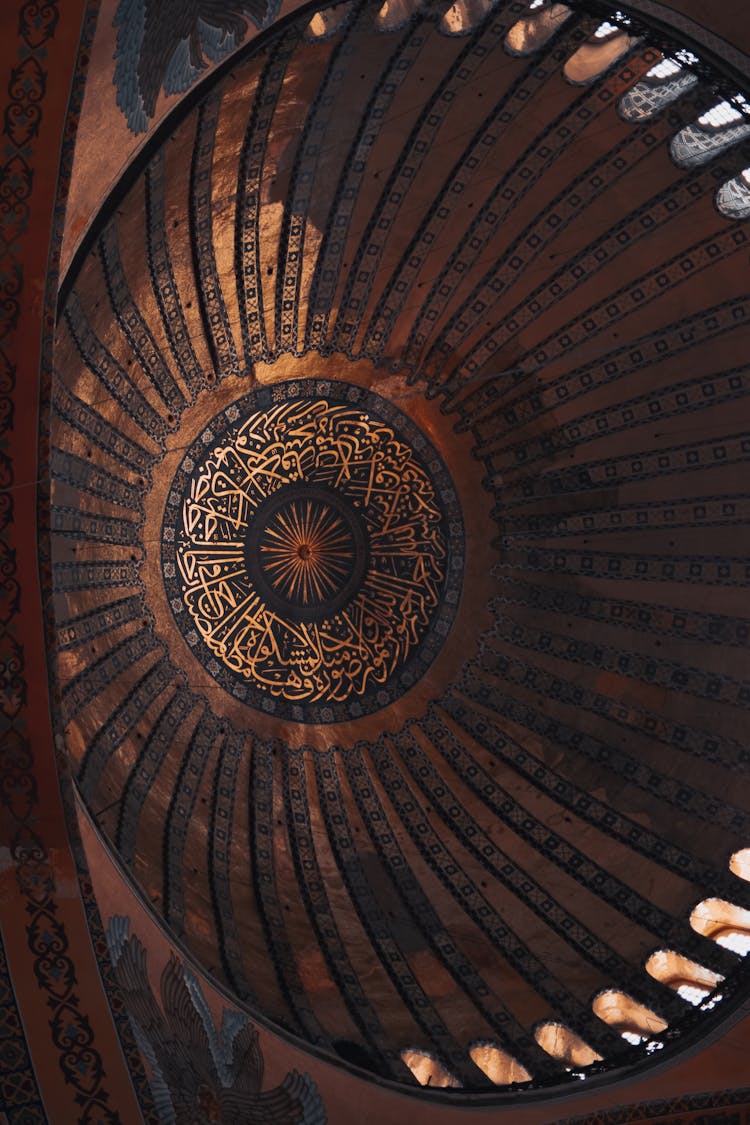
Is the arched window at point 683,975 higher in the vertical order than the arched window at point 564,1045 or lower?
higher

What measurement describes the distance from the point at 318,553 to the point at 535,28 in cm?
398

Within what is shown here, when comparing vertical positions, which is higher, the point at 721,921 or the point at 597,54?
the point at 597,54

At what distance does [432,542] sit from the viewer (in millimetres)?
8891

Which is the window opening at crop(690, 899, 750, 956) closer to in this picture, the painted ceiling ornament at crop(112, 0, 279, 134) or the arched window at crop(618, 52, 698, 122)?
the arched window at crop(618, 52, 698, 122)

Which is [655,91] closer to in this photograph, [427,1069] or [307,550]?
[307,550]

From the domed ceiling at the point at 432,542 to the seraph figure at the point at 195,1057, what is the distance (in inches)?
19.4

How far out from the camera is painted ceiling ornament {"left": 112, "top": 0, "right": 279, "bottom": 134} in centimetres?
440

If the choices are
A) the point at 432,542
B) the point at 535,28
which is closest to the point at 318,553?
the point at 432,542

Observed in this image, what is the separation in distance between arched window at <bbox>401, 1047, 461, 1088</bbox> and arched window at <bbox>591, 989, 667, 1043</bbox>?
3.56ft

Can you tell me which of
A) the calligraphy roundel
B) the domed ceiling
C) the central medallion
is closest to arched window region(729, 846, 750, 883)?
the domed ceiling

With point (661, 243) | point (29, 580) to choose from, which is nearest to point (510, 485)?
point (661, 243)

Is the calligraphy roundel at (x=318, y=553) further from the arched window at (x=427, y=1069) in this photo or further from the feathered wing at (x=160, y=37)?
the feathered wing at (x=160, y=37)

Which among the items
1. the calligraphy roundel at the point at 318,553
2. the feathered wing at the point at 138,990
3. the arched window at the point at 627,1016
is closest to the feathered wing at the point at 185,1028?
the feathered wing at the point at 138,990

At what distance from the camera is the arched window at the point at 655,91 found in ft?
23.4
